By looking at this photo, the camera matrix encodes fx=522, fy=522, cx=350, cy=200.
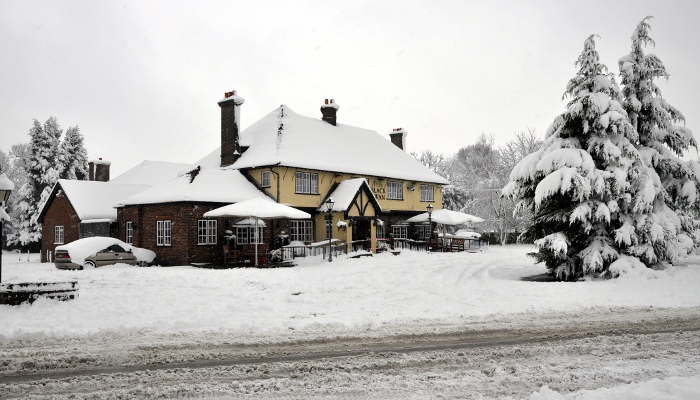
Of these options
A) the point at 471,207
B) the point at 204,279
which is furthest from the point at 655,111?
the point at 471,207

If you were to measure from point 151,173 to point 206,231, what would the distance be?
747 inches

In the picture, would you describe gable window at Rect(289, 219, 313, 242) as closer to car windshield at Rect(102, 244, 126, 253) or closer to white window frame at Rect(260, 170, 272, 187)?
white window frame at Rect(260, 170, 272, 187)

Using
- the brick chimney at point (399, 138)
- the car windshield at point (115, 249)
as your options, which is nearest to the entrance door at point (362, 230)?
the brick chimney at point (399, 138)

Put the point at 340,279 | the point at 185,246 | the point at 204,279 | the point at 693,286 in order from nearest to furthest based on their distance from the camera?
the point at 693,286
the point at 204,279
the point at 340,279
the point at 185,246

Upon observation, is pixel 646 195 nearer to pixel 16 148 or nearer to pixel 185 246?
pixel 185 246

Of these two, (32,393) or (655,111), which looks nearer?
(32,393)

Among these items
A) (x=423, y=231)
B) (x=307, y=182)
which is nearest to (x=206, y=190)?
(x=307, y=182)

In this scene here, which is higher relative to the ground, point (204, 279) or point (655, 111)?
point (655, 111)

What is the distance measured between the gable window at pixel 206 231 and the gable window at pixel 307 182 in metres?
5.55

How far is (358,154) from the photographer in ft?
112

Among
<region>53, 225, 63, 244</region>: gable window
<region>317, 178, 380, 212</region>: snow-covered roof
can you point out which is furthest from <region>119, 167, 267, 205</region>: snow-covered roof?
<region>53, 225, 63, 244</region>: gable window

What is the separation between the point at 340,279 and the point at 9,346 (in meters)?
10.3

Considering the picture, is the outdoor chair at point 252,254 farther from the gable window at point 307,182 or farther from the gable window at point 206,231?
the gable window at point 307,182

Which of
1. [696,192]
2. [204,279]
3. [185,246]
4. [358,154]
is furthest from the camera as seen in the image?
[358,154]
